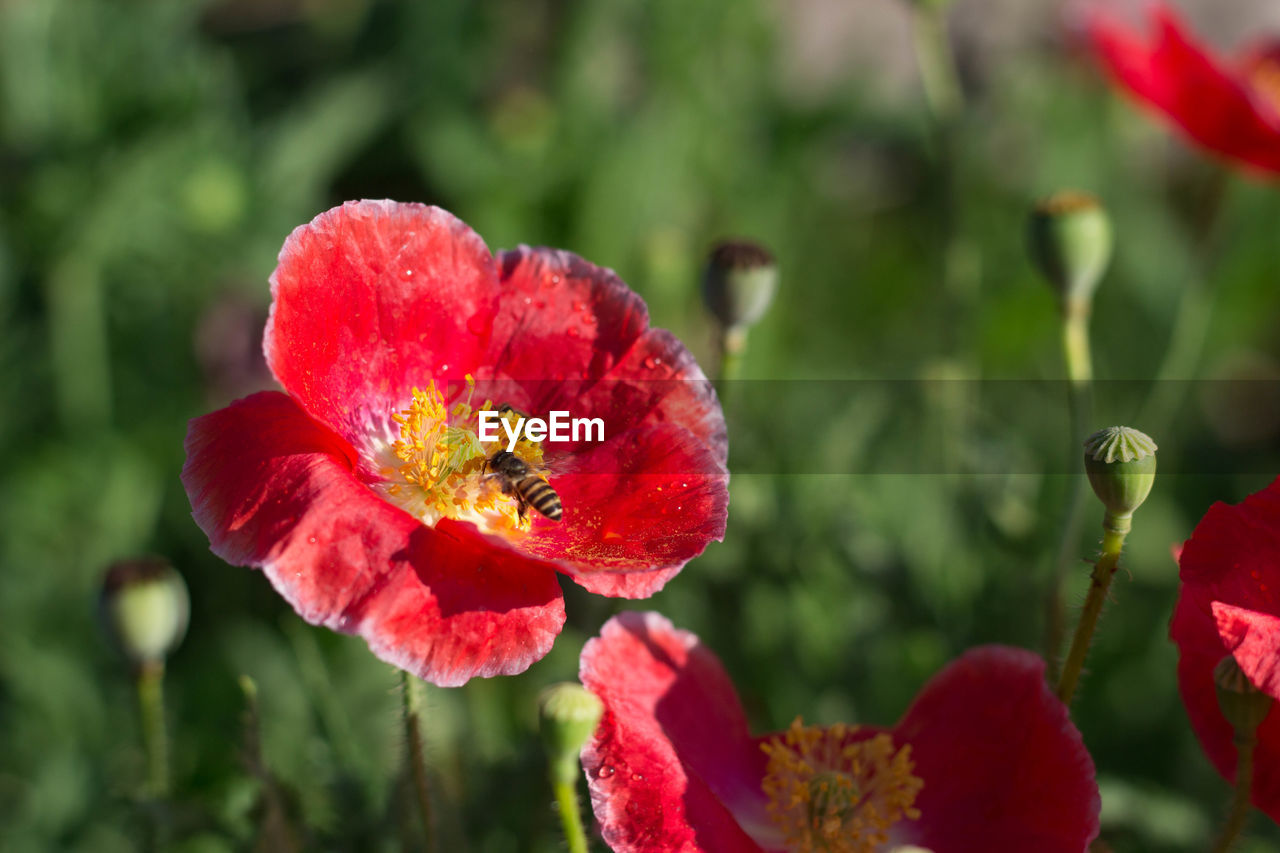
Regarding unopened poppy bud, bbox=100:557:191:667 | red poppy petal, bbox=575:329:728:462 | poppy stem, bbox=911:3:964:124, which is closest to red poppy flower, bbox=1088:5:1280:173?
poppy stem, bbox=911:3:964:124

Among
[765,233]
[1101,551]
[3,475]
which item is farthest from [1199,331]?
[3,475]

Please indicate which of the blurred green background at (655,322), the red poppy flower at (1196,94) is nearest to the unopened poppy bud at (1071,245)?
the blurred green background at (655,322)

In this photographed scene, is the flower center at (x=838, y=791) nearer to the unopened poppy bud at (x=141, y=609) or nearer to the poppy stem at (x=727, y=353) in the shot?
the poppy stem at (x=727, y=353)

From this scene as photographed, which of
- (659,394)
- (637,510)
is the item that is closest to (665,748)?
(637,510)

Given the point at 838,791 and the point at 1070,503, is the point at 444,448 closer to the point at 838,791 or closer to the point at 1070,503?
the point at 838,791

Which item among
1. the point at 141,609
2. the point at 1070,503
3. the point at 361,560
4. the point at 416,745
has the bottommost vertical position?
the point at 141,609

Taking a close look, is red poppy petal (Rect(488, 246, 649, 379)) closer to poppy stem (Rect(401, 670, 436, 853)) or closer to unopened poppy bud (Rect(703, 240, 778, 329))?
unopened poppy bud (Rect(703, 240, 778, 329))

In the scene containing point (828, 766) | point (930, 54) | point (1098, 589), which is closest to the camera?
point (1098, 589)
